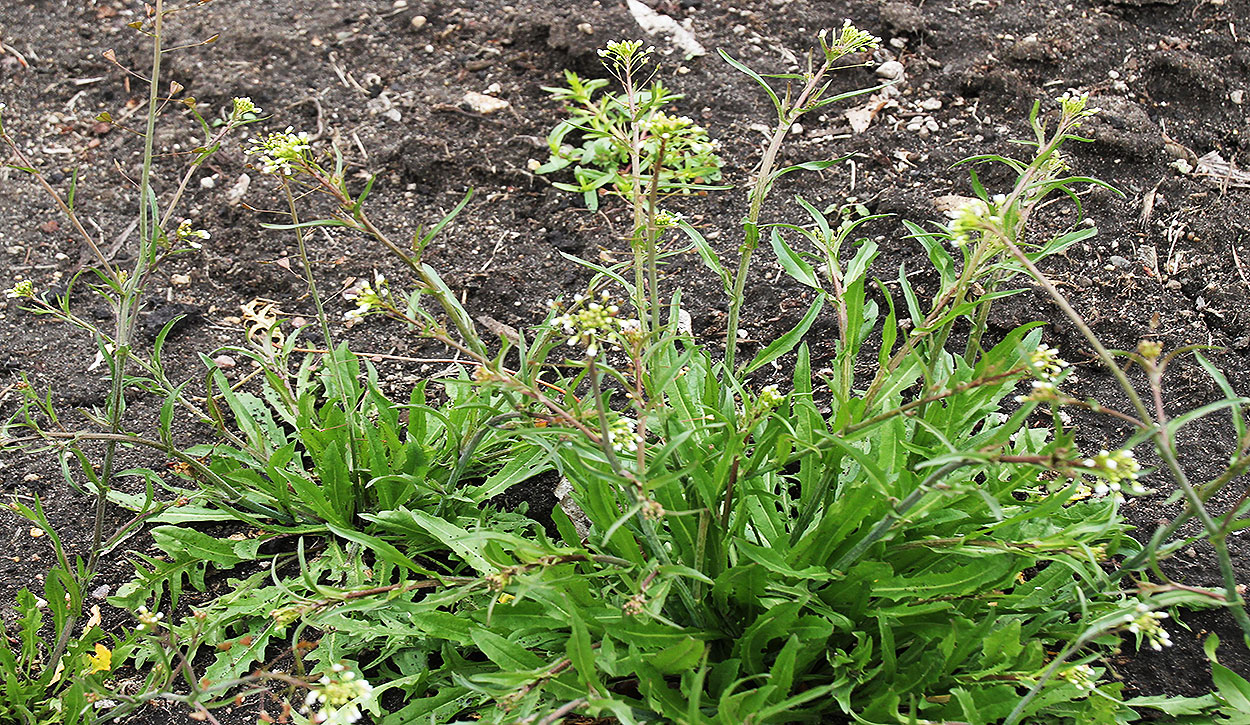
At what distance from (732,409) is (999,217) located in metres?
0.75

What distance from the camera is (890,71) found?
12.6 feet

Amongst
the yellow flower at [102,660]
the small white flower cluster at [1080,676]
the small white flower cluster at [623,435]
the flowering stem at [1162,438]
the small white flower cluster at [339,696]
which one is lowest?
the yellow flower at [102,660]

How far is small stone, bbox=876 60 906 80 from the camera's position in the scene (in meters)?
3.83

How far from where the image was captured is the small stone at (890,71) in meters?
3.83

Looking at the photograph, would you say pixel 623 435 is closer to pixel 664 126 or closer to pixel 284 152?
pixel 664 126

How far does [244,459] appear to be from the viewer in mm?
2631

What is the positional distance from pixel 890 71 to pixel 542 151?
138cm

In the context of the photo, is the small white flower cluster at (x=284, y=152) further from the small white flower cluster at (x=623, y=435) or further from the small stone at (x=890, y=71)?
the small stone at (x=890, y=71)

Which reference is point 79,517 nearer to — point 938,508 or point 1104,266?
point 938,508

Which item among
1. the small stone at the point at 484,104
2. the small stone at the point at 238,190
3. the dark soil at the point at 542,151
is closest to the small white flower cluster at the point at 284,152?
the dark soil at the point at 542,151

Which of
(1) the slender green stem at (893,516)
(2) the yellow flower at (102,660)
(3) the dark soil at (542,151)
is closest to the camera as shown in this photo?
(1) the slender green stem at (893,516)

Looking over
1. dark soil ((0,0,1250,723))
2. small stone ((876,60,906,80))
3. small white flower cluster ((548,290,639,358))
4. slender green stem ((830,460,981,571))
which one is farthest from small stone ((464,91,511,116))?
slender green stem ((830,460,981,571))

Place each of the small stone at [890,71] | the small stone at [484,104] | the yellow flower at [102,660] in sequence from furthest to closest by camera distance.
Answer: the small stone at [484,104] → the small stone at [890,71] → the yellow flower at [102,660]

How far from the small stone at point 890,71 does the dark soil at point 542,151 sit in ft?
0.12
